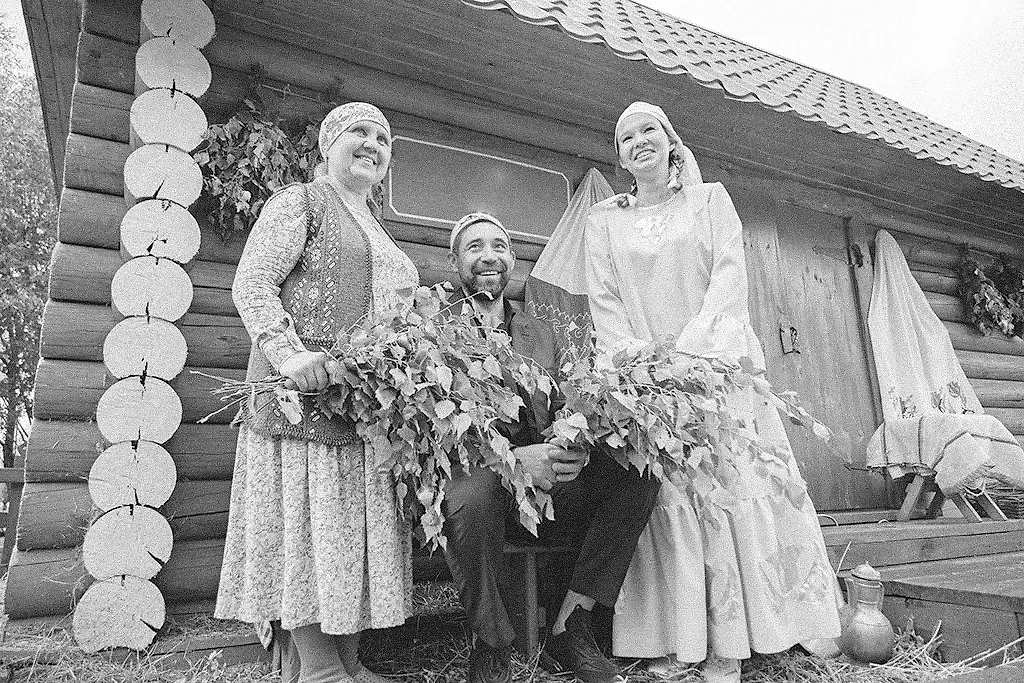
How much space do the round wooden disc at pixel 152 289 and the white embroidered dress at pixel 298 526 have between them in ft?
2.54

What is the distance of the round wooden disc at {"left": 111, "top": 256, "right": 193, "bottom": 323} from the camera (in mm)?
2615

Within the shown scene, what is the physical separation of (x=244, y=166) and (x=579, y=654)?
2.37m

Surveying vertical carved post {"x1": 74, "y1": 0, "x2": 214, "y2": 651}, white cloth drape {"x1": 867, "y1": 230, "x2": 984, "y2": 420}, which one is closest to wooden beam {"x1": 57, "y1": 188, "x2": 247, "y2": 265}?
vertical carved post {"x1": 74, "y1": 0, "x2": 214, "y2": 651}

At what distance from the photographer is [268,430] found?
2.04 meters

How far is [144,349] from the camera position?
2613mm

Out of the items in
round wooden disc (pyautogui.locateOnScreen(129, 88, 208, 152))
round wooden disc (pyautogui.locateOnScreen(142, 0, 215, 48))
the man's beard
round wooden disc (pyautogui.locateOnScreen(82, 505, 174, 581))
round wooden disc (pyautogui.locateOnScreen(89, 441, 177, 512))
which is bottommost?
round wooden disc (pyautogui.locateOnScreen(82, 505, 174, 581))

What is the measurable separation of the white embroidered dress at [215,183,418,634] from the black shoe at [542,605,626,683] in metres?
0.56

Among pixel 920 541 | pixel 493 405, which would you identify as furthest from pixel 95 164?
pixel 920 541

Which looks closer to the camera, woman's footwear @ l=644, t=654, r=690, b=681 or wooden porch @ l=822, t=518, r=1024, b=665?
woman's footwear @ l=644, t=654, r=690, b=681

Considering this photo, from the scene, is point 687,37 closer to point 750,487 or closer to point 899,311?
point 899,311

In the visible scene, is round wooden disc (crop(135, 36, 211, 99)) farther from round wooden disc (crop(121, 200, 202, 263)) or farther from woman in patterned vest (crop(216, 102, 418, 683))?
woman in patterned vest (crop(216, 102, 418, 683))

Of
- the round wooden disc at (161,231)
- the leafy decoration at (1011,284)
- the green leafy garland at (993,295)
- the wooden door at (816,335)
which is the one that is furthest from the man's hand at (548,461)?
the leafy decoration at (1011,284)

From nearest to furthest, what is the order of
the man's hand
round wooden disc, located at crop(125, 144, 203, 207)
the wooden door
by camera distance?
1. the man's hand
2. round wooden disc, located at crop(125, 144, 203, 207)
3. the wooden door

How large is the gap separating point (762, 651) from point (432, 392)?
142 cm
